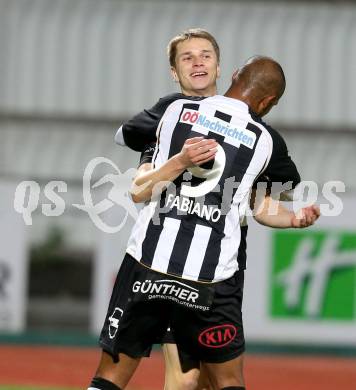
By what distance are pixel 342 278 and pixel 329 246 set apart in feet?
1.02

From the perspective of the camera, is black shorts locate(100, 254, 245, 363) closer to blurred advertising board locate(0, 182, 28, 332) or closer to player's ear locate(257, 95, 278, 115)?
player's ear locate(257, 95, 278, 115)

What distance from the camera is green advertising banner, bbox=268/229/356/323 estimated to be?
32.7ft

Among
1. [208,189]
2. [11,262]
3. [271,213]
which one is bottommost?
[11,262]

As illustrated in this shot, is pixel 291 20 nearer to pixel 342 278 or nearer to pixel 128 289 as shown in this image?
pixel 342 278

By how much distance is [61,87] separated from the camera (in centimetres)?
1284

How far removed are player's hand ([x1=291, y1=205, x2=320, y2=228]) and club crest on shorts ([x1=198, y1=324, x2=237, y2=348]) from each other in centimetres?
50

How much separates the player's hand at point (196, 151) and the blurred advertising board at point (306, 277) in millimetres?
5785

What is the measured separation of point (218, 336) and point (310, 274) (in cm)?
574

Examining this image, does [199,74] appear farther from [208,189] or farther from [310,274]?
[310,274]

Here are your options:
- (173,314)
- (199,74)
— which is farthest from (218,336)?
(199,74)

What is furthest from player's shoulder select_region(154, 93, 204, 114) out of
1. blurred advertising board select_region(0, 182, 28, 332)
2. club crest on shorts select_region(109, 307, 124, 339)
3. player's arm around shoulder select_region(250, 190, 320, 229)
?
blurred advertising board select_region(0, 182, 28, 332)

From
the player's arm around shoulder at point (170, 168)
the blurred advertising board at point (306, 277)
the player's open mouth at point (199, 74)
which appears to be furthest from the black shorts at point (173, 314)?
the blurred advertising board at point (306, 277)

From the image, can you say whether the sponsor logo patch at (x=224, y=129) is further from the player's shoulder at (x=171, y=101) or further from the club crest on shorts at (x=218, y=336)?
the club crest on shorts at (x=218, y=336)

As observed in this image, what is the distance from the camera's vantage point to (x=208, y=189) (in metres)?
4.32
